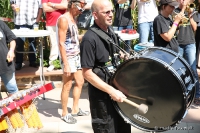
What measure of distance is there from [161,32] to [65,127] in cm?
181

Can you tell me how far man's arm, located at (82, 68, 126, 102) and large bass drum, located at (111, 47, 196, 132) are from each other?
14 centimetres

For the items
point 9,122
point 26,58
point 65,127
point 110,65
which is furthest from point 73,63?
point 26,58

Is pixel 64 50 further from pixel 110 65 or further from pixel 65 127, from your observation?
pixel 110 65

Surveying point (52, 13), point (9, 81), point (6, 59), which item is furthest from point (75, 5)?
point (52, 13)

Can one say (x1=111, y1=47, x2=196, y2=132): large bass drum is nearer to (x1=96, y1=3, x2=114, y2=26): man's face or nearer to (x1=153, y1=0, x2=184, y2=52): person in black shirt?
(x1=96, y1=3, x2=114, y2=26): man's face

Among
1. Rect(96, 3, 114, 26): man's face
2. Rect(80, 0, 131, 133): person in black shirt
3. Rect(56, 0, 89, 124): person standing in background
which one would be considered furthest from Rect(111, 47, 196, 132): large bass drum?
Rect(56, 0, 89, 124): person standing in background

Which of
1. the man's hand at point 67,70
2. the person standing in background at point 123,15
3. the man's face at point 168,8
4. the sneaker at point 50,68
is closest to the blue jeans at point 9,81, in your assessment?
the man's hand at point 67,70

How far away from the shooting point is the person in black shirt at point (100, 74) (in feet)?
10.3

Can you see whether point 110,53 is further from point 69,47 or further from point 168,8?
point 168,8

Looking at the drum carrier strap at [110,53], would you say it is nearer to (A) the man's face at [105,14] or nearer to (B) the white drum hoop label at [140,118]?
(A) the man's face at [105,14]

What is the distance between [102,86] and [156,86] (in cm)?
48

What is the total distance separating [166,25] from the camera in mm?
4527

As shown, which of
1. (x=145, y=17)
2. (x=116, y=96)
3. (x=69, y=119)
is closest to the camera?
(x=116, y=96)

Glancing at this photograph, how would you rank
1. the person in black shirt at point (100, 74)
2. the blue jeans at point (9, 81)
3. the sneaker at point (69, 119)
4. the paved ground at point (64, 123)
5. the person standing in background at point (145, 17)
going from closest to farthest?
the person in black shirt at point (100, 74) → the blue jeans at point (9, 81) → the paved ground at point (64, 123) → the sneaker at point (69, 119) → the person standing in background at point (145, 17)
